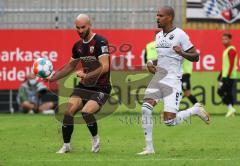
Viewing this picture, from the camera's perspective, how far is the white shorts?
42.5 feet

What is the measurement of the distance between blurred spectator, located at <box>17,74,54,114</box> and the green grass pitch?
5.60 ft

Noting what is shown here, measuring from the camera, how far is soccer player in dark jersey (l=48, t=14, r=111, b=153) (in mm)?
13117

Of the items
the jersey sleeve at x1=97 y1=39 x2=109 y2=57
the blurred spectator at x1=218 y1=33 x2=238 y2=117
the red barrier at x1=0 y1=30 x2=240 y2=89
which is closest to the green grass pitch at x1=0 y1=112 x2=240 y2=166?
the blurred spectator at x1=218 y1=33 x2=238 y2=117

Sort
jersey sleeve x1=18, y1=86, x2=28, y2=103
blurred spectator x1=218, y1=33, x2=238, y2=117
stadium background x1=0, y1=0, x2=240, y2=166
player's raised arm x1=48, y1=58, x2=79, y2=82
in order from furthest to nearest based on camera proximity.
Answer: jersey sleeve x1=18, y1=86, x2=28, y2=103, stadium background x1=0, y1=0, x2=240, y2=166, blurred spectator x1=218, y1=33, x2=238, y2=117, player's raised arm x1=48, y1=58, x2=79, y2=82

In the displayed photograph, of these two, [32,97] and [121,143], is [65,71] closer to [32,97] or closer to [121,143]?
[121,143]

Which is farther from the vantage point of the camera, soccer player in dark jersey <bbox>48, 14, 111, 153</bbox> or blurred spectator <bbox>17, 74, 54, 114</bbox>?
blurred spectator <bbox>17, 74, 54, 114</bbox>

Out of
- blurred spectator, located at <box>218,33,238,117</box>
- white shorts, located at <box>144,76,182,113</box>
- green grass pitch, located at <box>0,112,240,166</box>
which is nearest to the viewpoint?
green grass pitch, located at <box>0,112,240,166</box>

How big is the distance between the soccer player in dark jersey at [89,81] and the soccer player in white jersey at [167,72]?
0.81 metres

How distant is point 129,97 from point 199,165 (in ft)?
40.9

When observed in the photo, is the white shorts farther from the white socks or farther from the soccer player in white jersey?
the white socks

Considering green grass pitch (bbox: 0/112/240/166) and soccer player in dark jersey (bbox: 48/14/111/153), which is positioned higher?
soccer player in dark jersey (bbox: 48/14/111/153)

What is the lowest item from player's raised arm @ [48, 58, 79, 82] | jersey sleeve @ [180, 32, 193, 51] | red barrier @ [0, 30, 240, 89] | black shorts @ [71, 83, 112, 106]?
red barrier @ [0, 30, 240, 89]

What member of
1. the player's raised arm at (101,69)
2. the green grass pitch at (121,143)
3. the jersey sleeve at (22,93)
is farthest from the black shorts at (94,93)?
the jersey sleeve at (22,93)

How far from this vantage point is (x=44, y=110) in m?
24.7
